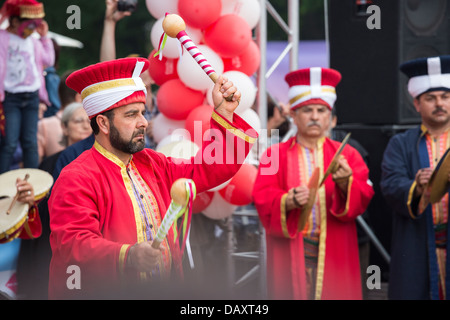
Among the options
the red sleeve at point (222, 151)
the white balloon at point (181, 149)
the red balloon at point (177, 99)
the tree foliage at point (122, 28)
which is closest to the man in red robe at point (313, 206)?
the white balloon at point (181, 149)

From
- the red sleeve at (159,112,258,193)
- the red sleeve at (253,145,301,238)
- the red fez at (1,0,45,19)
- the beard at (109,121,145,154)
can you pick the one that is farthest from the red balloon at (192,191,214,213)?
the red fez at (1,0,45,19)

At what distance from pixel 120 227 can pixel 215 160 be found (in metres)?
0.47

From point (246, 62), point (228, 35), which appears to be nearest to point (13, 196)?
point (228, 35)

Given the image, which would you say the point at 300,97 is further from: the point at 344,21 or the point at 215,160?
the point at 215,160

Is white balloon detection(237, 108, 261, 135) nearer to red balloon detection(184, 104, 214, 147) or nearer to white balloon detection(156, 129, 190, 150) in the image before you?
red balloon detection(184, 104, 214, 147)

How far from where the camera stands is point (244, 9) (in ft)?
14.8

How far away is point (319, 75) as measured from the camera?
423 centimetres

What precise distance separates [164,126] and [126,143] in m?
1.95

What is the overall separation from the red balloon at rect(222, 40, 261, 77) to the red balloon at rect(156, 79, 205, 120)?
28 centimetres

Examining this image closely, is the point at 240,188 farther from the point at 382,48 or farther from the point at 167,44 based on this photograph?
the point at 382,48

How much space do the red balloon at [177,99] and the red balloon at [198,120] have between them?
6 centimetres

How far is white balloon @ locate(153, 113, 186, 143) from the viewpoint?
4.53 m

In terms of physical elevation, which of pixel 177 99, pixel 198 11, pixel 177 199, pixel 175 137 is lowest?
pixel 177 199

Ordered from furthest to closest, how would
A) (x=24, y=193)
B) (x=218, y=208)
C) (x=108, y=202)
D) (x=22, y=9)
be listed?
(x=22, y=9) → (x=218, y=208) → (x=24, y=193) → (x=108, y=202)
